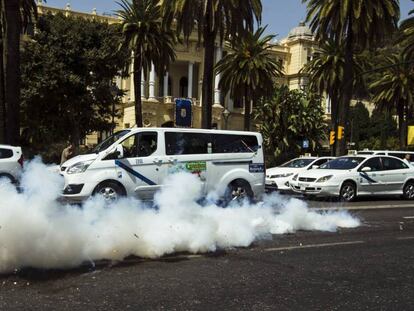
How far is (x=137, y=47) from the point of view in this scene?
1356 inches

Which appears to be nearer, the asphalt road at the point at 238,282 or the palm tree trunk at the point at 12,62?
the asphalt road at the point at 238,282

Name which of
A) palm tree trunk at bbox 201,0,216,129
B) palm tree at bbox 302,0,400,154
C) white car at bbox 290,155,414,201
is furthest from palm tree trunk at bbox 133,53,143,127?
white car at bbox 290,155,414,201

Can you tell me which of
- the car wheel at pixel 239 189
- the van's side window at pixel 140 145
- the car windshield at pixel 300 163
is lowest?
the car wheel at pixel 239 189

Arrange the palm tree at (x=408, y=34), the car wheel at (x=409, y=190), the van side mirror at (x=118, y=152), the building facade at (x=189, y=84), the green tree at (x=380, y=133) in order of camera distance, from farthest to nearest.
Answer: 1. the green tree at (x=380, y=133)
2. the building facade at (x=189, y=84)
3. the palm tree at (x=408, y=34)
4. the car wheel at (x=409, y=190)
5. the van side mirror at (x=118, y=152)

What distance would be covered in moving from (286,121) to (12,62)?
1145 inches

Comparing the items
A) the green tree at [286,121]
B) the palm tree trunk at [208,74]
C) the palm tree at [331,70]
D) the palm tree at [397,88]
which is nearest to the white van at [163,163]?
the palm tree trunk at [208,74]

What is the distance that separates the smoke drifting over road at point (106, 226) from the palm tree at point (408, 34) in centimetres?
2883

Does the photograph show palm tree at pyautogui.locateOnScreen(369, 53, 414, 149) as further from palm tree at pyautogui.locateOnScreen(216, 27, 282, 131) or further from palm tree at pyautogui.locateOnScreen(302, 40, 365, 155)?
palm tree at pyautogui.locateOnScreen(216, 27, 282, 131)

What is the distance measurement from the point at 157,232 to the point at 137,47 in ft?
94.6

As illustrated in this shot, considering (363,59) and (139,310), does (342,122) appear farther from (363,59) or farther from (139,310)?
(139,310)

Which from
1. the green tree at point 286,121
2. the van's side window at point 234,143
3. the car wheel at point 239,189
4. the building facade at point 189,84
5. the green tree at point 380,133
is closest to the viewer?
the car wheel at point 239,189

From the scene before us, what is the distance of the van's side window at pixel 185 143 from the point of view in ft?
41.4

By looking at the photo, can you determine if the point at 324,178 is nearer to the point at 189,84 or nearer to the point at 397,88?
the point at 397,88

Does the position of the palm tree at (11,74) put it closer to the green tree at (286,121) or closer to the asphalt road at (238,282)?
the asphalt road at (238,282)
